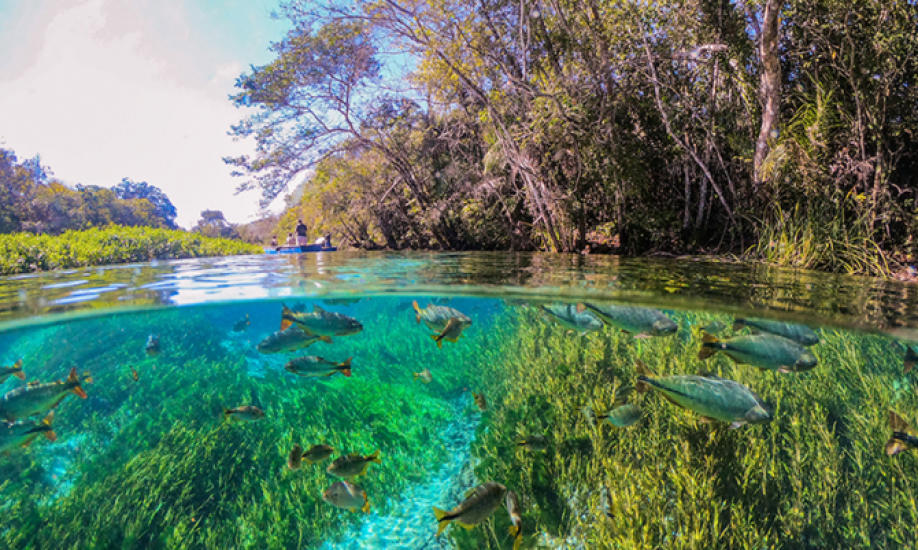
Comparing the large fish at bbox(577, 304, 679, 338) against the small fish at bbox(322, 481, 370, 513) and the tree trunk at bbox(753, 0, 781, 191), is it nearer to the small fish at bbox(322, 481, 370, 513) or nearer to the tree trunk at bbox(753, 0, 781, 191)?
the small fish at bbox(322, 481, 370, 513)

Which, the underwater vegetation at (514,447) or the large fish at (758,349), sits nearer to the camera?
the large fish at (758,349)

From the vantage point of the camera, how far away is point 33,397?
341 cm

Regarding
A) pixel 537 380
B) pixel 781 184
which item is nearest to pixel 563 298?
pixel 537 380

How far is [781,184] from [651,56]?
3914mm

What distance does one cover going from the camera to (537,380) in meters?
6.90

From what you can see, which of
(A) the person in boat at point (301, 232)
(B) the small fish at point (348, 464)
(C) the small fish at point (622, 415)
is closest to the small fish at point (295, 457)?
(B) the small fish at point (348, 464)

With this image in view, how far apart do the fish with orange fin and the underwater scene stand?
2cm

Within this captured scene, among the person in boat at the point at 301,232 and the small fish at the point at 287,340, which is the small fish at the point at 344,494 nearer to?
the small fish at the point at 287,340

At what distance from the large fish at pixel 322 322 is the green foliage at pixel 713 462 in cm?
327

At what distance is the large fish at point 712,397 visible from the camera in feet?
7.66

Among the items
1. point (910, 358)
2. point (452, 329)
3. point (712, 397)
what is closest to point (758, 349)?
point (712, 397)

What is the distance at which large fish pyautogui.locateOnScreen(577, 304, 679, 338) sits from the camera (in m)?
2.96

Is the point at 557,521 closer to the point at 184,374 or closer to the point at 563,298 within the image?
the point at 563,298

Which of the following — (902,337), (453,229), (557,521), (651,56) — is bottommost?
(557,521)
